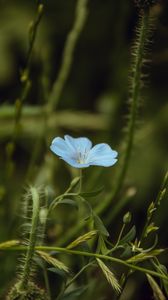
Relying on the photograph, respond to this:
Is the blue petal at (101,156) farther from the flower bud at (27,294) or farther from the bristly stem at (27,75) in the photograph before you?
the bristly stem at (27,75)

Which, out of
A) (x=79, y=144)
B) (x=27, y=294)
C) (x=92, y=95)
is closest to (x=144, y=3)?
(x=79, y=144)

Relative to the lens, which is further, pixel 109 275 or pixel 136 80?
pixel 136 80

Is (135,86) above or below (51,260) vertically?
above

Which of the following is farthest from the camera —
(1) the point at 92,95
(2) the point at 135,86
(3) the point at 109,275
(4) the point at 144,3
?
(1) the point at 92,95

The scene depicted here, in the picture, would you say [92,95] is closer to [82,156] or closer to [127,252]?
[82,156]

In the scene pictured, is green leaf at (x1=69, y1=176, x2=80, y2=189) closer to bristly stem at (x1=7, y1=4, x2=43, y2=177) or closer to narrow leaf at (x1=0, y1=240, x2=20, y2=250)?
narrow leaf at (x1=0, y1=240, x2=20, y2=250)
